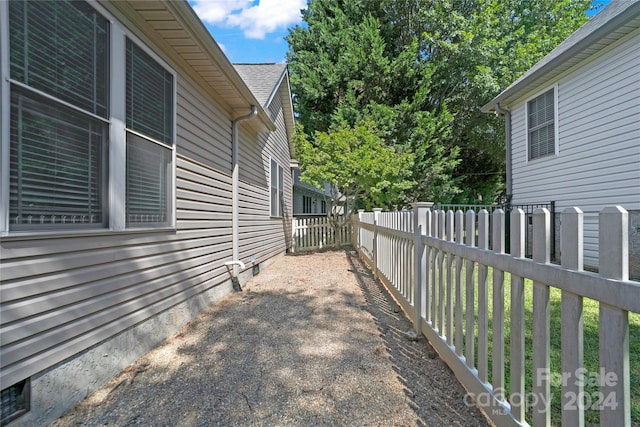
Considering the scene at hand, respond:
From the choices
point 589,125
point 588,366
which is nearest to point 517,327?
point 588,366

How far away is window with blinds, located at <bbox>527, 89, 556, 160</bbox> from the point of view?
771cm

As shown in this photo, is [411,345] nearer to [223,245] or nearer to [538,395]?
[538,395]

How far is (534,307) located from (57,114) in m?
3.05

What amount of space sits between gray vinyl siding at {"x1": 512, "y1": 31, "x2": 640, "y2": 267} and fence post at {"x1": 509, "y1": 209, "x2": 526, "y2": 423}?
219 inches

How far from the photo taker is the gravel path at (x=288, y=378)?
6.57ft

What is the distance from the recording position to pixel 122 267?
2654 millimetres

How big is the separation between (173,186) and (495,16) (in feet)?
57.4

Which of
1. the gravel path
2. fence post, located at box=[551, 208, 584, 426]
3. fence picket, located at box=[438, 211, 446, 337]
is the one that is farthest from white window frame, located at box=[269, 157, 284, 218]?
fence post, located at box=[551, 208, 584, 426]

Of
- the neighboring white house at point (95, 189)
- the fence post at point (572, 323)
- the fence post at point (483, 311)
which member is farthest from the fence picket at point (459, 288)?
the neighboring white house at point (95, 189)

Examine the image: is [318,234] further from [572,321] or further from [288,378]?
[572,321]

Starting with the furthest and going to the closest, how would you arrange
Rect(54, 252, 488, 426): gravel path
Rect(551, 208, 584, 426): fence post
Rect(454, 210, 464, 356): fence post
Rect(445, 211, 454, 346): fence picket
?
1. Rect(445, 211, 454, 346): fence picket
2. Rect(454, 210, 464, 356): fence post
3. Rect(54, 252, 488, 426): gravel path
4. Rect(551, 208, 584, 426): fence post

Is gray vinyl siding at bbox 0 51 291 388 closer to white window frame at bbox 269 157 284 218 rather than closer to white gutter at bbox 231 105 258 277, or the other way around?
white gutter at bbox 231 105 258 277

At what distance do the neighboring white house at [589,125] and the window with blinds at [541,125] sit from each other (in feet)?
0.08

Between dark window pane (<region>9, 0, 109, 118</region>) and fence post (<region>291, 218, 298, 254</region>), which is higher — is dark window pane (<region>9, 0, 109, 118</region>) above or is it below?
above
